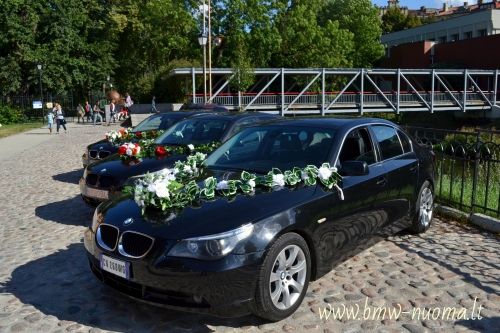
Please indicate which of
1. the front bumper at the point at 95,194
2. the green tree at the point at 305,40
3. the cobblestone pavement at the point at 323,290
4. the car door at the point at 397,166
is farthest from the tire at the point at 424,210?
the green tree at the point at 305,40

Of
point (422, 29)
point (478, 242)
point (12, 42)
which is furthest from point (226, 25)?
point (478, 242)

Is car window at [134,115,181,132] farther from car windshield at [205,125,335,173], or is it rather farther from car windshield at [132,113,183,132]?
car windshield at [205,125,335,173]

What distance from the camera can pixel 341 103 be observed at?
43344 mm

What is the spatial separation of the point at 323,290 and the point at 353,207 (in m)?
0.88

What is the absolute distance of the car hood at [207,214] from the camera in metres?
3.84

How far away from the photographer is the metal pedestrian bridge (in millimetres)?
38562

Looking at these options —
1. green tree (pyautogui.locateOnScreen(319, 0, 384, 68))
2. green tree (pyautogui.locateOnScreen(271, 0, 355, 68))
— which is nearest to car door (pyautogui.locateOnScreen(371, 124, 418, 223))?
green tree (pyautogui.locateOnScreen(271, 0, 355, 68))

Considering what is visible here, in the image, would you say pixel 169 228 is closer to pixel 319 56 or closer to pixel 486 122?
pixel 319 56

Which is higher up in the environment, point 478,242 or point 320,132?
point 320,132

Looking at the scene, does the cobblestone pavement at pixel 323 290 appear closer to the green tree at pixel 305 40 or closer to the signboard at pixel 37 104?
the signboard at pixel 37 104

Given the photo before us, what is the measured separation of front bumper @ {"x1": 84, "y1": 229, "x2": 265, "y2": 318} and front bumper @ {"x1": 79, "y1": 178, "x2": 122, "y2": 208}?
137 inches

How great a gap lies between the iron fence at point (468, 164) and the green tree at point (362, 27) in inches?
1890

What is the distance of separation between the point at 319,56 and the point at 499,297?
44.4 metres

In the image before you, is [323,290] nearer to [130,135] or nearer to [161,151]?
[161,151]
